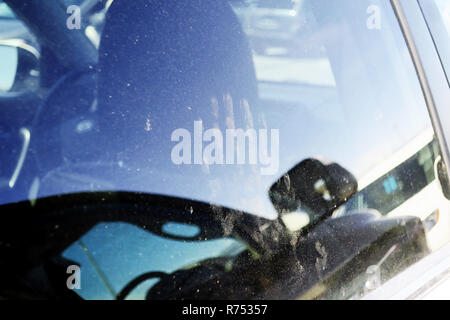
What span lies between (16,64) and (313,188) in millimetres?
893

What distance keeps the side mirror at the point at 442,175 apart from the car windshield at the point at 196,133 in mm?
174

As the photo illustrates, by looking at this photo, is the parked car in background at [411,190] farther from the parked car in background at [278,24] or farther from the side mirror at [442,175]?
the parked car in background at [278,24]

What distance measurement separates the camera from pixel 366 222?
4.18ft

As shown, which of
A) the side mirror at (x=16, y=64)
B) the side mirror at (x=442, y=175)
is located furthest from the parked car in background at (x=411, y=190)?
the side mirror at (x=16, y=64)

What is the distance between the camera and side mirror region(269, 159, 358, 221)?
1074mm

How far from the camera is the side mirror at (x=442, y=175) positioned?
4.95 feet

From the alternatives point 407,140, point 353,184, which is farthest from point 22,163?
point 407,140

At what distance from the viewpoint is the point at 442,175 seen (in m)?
1.52

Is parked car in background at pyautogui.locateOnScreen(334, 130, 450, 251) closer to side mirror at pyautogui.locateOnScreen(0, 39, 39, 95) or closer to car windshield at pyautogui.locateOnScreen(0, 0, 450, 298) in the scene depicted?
car windshield at pyautogui.locateOnScreen(0, 0, 450, 298)

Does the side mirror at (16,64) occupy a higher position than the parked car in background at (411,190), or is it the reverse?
the side mirror at (16,64)
